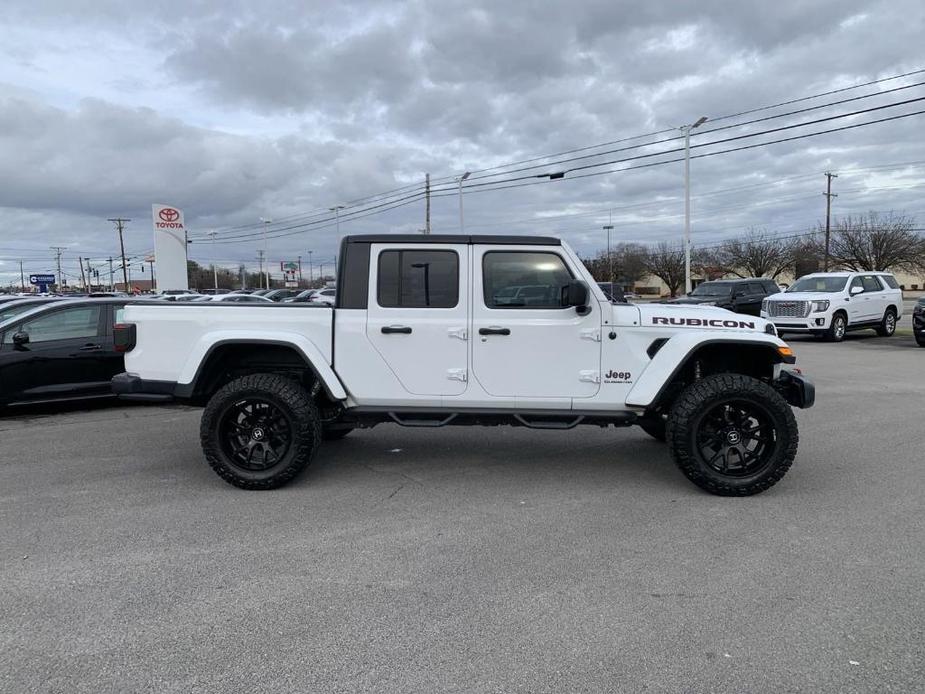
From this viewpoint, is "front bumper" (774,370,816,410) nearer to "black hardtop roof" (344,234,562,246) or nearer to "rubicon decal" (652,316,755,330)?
"rubicon decal" (652,316,755,330)

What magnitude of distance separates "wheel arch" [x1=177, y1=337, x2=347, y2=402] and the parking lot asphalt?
2.54 feet

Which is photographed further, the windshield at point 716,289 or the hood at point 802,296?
the windshield at point 716,289

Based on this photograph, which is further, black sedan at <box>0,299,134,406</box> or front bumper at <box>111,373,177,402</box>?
black sedan at <box>0,299,134,406</box>

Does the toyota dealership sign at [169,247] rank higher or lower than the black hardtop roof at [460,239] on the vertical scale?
higher

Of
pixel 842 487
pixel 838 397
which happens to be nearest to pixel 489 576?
pixel 842 487

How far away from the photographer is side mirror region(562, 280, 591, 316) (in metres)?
4.65

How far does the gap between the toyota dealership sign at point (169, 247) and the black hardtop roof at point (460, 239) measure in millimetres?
38530

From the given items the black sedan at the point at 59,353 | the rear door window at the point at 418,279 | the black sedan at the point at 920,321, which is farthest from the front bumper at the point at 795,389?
the black sedan at the point at 920,321

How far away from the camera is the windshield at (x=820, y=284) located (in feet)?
60.2

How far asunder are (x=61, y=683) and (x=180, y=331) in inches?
117

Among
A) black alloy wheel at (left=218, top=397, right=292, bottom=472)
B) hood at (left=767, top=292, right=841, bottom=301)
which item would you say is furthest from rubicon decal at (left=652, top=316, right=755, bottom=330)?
hood at (left=767, top=292, right=841, bottom=301)

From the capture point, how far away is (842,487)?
504 centimetres

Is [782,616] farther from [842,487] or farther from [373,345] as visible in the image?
[373,345]

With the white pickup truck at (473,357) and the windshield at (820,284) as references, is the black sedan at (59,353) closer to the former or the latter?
the white pickup truck at (473,357)
